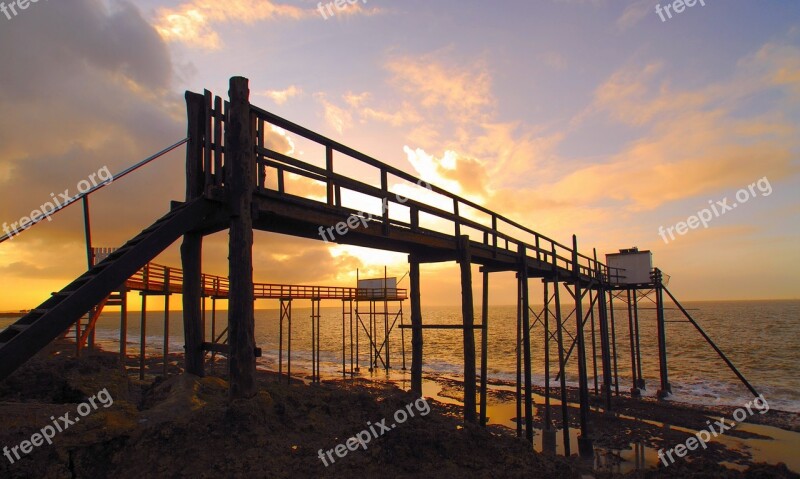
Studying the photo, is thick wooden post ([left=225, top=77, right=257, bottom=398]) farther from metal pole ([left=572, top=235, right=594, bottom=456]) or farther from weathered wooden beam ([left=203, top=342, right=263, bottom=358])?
metal pole ([left=572, top=235, right=594, bottom=456])

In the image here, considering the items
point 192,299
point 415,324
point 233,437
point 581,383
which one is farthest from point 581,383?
point 192,299

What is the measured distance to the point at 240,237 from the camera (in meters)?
5.12

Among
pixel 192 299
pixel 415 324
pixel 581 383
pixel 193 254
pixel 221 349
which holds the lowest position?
pixel 581 383

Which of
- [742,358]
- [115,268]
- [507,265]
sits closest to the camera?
[115,268]

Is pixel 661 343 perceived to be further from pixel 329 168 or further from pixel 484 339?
pixel 329 168

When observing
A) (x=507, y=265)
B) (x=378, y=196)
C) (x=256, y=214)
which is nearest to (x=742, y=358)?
(x=507, y=265)

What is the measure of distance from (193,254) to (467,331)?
6.11 meters

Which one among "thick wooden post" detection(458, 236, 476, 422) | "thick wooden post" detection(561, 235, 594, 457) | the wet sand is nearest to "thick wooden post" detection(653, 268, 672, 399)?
"thick wooden post" detection(561, 235, 594, 457)

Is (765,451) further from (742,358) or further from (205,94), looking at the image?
(742,358)

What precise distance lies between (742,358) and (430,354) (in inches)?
1167

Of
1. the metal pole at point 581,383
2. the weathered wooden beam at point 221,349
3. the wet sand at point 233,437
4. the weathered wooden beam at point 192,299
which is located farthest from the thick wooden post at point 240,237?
the metal pole at point 581,383

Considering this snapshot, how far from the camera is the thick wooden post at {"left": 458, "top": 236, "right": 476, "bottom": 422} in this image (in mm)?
9281

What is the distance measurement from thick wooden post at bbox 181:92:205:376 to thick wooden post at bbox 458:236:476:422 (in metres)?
5.31

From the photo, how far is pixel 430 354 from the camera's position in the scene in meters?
49.5
